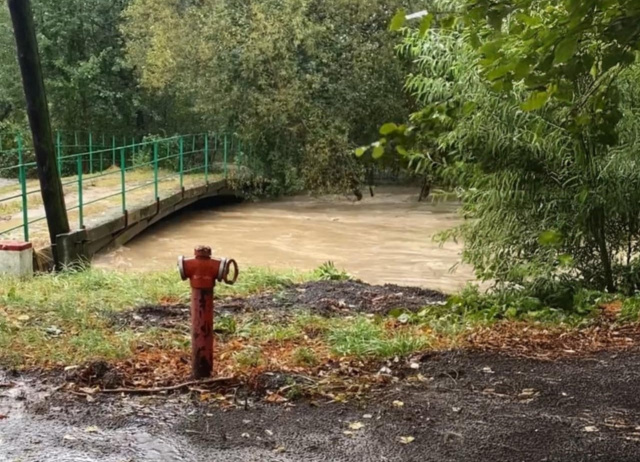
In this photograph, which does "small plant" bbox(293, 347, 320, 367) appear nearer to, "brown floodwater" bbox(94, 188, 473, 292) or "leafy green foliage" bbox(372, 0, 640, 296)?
"leafy green foliage" bbox(372, 0, 640, 296)

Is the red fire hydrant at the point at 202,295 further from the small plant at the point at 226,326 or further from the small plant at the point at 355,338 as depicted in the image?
the small plant at the point at 226,326

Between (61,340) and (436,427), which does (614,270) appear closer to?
(436,427)

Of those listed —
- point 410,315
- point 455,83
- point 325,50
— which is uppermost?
point 325,50

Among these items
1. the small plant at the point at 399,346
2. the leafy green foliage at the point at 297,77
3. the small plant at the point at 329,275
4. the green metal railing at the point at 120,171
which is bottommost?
the small plant at the point at 329,275

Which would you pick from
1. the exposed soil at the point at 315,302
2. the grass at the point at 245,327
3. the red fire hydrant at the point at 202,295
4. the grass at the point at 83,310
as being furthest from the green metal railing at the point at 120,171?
the red fire hydrant at the point at 202,295

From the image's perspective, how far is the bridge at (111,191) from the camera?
341 inches

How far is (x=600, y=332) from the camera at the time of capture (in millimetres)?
4375

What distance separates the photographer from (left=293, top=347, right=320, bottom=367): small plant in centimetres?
360

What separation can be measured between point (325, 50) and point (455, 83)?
10.2 metres

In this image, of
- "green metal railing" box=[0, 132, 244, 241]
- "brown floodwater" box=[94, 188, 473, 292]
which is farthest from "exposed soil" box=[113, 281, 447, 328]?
"green metal railing" box=[0, 132, 244, 241]

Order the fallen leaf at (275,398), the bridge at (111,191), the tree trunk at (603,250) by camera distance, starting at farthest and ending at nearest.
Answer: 1. the bridge at (111,191)
2. the tree trunk at (603,250)
3. the fallen leaf at (275,398)

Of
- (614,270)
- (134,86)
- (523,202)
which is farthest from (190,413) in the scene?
(134,86)

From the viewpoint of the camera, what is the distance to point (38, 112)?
6785 millimetres

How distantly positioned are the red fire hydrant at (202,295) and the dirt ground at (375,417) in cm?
16
